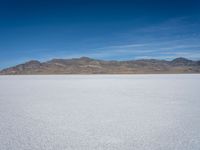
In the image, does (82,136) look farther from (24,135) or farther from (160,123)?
(160,123)

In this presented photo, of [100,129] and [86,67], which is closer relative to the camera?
[100,129]

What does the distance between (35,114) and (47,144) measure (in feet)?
7.89

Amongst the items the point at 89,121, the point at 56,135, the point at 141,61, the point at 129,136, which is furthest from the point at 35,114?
the point at 141,61

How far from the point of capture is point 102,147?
3436 millimetres

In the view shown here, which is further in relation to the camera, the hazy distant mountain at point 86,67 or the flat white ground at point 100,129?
the hazy distant mountain at point 86,67

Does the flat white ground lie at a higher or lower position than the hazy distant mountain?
lower

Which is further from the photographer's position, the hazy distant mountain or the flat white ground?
the hazy distant mountain

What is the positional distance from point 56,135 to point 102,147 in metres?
0.96

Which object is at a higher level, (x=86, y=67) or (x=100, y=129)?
(x=86, y=67)

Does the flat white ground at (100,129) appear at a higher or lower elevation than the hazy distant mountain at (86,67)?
lower

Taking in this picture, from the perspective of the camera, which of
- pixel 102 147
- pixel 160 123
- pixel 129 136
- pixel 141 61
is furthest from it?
pixel 141 61

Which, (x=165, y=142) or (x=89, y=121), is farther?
(x=89, y=121)

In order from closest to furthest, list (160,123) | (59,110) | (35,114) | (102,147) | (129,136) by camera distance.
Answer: (102,147) → (129,136) → (160,123) → (35,114) → (59,110)

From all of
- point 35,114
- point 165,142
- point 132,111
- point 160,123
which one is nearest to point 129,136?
point 165,142
